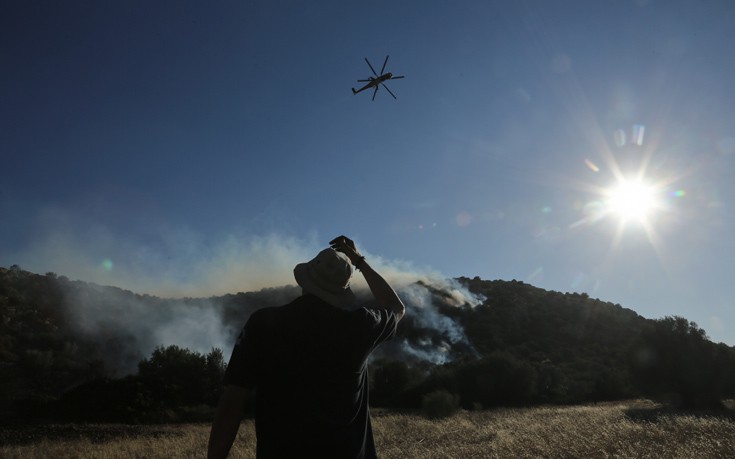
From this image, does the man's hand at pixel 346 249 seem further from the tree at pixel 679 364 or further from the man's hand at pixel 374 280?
the tree at pixel 679 364

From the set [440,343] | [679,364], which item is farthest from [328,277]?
[440,343]

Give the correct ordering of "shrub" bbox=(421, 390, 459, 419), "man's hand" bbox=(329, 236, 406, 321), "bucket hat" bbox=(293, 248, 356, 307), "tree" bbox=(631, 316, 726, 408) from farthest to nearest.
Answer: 1. "tree" bbox=(631, 316, 726, 408)
2. "shrub" bbox=(421, 390, 459, 419)
3. "man's hand" bbox=(329, 236, 406, 321)
4. "bucket hat" bbox=(293, 248, 356, 307)

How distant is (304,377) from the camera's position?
7.80ft

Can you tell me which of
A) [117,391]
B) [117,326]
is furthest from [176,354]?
[117,326]

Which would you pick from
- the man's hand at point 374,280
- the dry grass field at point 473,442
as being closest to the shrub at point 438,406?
the dry grass field at point 473,442

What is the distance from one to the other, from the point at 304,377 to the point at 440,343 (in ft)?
266

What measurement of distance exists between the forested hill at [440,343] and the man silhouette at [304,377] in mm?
25631

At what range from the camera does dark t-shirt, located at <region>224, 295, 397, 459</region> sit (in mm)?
2307

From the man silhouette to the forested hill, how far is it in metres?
25.6

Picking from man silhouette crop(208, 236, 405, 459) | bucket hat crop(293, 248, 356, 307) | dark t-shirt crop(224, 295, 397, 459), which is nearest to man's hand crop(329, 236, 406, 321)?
bucket hat crop(293, 248, 356, 307)

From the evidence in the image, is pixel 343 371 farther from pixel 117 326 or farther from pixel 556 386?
pixel 117 326

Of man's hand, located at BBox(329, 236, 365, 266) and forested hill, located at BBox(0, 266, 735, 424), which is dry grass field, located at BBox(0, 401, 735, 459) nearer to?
man's hand, located at BBox(329, 236, 365, 266)

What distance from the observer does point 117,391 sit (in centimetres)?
2419

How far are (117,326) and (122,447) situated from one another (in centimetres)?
6459
